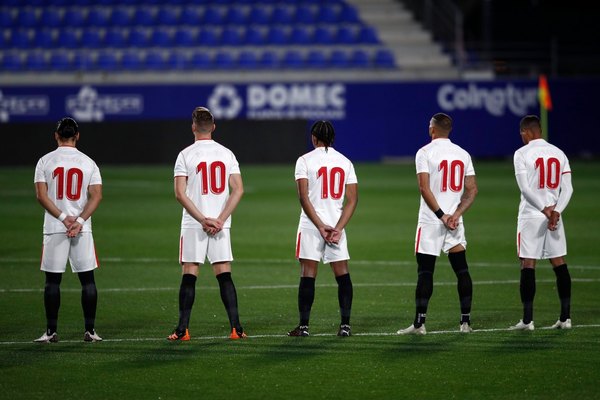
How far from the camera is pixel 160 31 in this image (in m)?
36.6

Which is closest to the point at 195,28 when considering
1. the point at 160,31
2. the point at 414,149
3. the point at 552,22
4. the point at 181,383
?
the point at 160,31

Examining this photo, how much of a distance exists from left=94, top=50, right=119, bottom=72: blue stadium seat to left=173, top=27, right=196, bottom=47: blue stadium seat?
2239 millimetres

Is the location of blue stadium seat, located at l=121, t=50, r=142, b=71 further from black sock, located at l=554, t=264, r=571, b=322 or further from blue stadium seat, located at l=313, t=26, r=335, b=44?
black sock, located at l=554, t=264, r=571, b=322

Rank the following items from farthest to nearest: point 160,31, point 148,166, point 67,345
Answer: point 160,31 → point 148,166 → point 67,345

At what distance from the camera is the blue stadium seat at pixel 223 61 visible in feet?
117

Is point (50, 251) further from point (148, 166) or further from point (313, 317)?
point (148, 166)

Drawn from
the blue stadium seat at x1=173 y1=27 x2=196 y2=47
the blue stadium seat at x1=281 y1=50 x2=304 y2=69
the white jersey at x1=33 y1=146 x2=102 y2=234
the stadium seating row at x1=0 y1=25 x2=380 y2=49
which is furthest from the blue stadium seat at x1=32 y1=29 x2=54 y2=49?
the white jersey at x1=33 y1=146 x2=102 y2=234

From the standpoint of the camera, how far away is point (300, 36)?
121 feet

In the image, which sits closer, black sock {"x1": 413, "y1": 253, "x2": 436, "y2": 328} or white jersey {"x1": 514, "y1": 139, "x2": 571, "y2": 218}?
black sock {"x1": 413, "y1": 253, "x2": 436, "y2": 328}

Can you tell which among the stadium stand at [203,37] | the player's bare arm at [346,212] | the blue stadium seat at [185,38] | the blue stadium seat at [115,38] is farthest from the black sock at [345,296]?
the blue stadium seat at [115,38]

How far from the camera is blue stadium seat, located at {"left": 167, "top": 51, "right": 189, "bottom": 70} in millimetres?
35531

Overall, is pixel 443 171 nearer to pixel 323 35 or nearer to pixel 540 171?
pixel 540 171

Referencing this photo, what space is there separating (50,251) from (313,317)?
269 centimetres

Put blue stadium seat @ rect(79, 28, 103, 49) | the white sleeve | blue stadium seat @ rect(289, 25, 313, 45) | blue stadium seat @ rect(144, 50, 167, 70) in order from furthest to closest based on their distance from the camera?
blue stadium seat @ rect(289, 25, 313, 45) < blue stadium seat @ rect(79, 28, 103, 49) < blue stadium seat @ rect(144, 50, 167, 70) < the white sleeve
